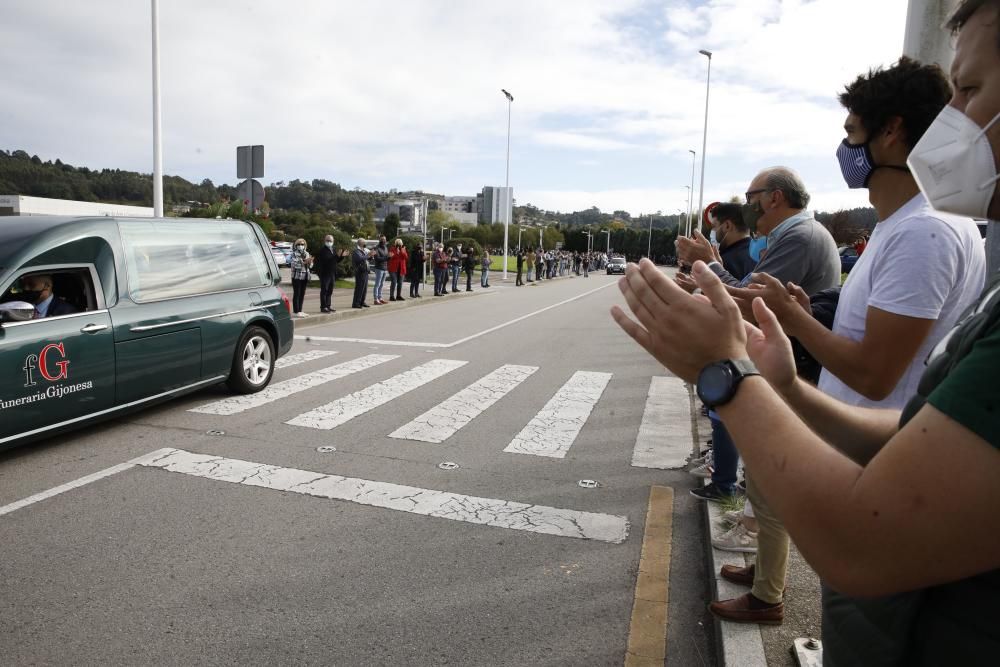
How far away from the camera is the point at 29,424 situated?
16.3 feet

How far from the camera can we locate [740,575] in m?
3.32

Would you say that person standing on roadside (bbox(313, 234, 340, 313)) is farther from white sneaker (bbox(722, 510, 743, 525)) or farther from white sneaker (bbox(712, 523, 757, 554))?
white sneaker (bbox(712, 523, 757, 554))

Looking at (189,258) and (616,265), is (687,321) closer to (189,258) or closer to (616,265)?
(189,258)

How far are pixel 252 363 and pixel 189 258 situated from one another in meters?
1.35

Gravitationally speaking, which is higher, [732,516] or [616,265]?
[616,265]

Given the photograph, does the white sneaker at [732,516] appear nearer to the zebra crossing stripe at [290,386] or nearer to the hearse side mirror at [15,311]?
the zebra crossing stripe at [290,386]

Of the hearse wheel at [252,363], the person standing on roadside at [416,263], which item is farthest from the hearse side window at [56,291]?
the person standing on roadside at [416,263]

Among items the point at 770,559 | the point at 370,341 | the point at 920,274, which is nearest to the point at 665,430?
the point at 770,559

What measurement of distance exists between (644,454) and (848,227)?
57.7ft

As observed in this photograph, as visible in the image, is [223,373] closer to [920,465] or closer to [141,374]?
[141,374]

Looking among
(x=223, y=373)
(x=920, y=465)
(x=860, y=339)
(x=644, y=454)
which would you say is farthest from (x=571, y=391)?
(x=920, y=465)

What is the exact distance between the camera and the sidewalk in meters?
2.71

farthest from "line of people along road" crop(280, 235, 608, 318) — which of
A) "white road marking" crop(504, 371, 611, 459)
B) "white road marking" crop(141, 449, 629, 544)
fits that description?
"white road marking" crop(141, 449, 629, 544)

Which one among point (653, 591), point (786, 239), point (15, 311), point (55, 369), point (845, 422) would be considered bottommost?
point (653, 591)
